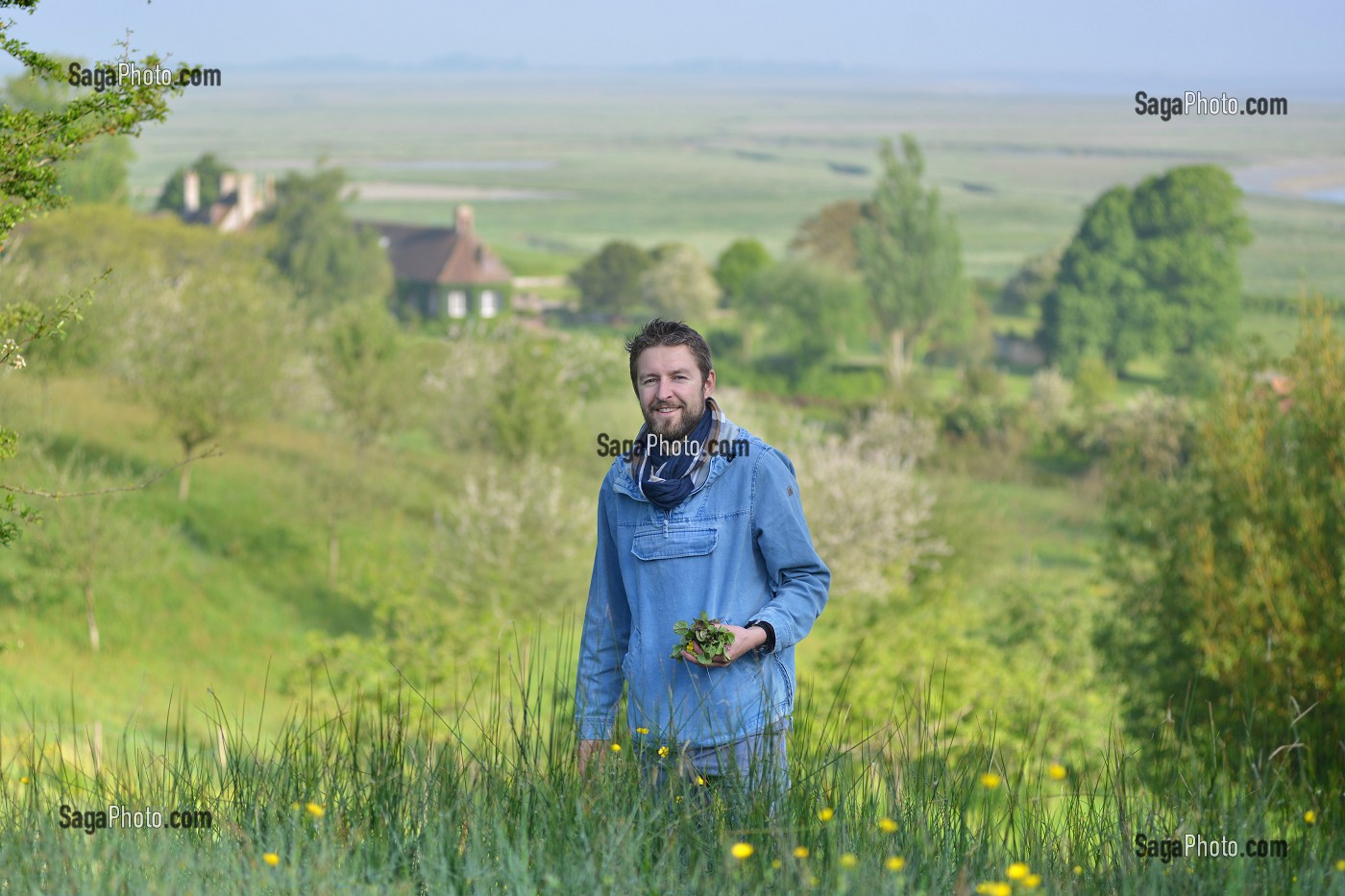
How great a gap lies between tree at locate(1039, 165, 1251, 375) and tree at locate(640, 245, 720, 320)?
3739 cm

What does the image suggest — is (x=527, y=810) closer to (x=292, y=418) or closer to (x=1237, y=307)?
(x=292, y=418)

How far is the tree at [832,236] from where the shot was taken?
460 ft

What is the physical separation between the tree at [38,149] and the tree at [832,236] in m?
134

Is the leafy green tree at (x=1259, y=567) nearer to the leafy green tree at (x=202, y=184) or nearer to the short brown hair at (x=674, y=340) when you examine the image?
the short brown hair at (x=674, y=340)

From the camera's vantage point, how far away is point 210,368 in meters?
48.8

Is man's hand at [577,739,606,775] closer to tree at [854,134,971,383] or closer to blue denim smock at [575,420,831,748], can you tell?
blue denim smock at [575,420,831,748]

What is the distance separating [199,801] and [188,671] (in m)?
37.9

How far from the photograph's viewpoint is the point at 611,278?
140m

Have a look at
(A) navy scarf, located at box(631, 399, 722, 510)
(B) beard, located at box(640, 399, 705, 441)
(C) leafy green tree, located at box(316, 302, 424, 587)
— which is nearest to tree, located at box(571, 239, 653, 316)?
(C) leafy green tree, located at box(316, 302, 424, 587)

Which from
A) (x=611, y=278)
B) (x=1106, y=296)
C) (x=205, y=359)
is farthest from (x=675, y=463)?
(x=611, y=278)

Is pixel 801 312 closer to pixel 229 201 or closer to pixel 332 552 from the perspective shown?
pixel 229 201

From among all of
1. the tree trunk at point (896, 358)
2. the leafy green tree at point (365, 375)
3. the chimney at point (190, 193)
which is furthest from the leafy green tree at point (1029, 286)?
the leafy green tree at point (365, 375)

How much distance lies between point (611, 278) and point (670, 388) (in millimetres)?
136750

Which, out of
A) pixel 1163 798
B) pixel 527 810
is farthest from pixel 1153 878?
pixel 527 810
